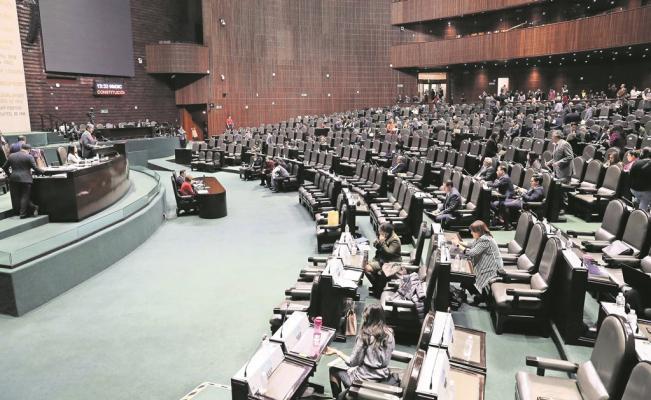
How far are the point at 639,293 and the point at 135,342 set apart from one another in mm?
5193

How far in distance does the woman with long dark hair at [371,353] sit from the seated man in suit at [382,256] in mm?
2174

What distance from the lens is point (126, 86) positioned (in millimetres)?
23312

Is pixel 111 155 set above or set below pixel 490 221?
above

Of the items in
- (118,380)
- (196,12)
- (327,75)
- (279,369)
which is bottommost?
(118,380)

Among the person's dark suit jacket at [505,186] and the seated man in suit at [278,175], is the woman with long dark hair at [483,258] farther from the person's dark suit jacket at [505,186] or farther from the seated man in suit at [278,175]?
the seated man in suit at [278,175]

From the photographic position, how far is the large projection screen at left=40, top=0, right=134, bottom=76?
733 inches

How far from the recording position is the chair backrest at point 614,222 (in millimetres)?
5820

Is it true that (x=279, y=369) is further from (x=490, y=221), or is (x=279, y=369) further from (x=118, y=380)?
(x=490, y=221)

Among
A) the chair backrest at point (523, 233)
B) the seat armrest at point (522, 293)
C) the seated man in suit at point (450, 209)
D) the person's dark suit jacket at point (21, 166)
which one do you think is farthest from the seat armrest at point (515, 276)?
the person's dark suit jacket at point (21, 166)

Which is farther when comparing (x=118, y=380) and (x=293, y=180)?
(x=293, y=180)

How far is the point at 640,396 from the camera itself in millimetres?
2641

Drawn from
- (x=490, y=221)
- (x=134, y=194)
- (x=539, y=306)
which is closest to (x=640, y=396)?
(x=539, y=306)

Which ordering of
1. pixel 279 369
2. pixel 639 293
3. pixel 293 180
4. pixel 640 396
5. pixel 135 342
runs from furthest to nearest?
1. pixel 293 180
2. pixel 135 342
3. pixel 639 293
4. pixel 279 369
5. pixel 640 396

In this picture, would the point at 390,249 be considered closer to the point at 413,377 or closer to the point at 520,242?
the point at 520,242
